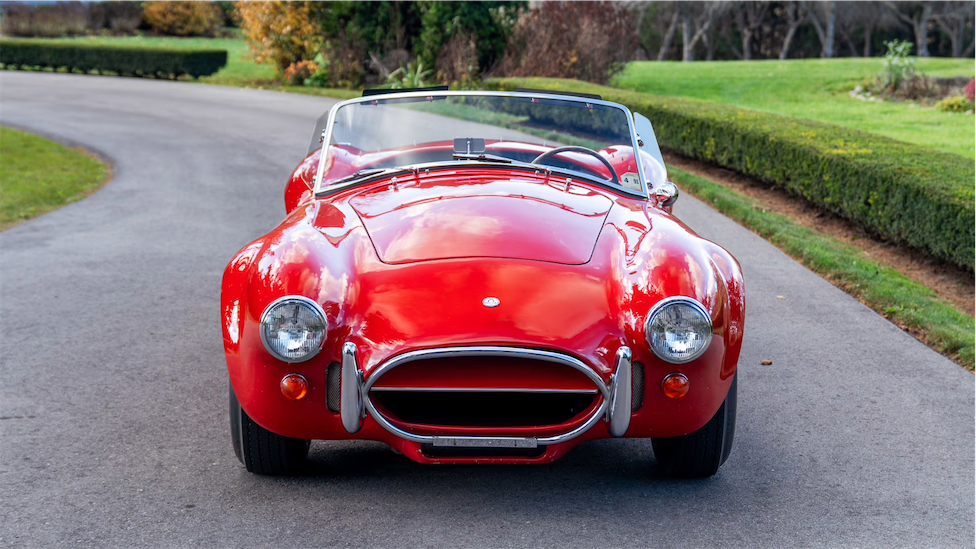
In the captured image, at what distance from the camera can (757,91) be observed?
2516cm

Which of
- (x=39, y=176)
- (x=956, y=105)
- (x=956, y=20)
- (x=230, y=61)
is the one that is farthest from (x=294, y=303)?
(x=956, y=20)

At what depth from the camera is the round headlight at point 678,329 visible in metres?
3.19

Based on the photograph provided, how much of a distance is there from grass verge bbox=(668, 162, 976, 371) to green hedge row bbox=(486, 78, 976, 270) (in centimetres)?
45

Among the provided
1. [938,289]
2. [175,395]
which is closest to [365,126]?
[175,395]

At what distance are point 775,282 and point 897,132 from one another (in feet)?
38.5

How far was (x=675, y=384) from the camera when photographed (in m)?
3.22

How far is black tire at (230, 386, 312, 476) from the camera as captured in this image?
11.5 feet

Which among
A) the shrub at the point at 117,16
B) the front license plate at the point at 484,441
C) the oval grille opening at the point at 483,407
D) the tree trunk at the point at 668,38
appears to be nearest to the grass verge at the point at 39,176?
the oval grille opening at the point at 483,407

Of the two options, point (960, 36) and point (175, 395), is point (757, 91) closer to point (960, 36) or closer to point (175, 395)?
point (175, 395)

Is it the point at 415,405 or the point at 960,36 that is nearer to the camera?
the point at 415,405

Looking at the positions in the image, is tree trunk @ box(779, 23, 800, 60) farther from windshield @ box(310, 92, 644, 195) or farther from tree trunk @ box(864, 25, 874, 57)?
windshield @ box(310, 92, 644, 195)

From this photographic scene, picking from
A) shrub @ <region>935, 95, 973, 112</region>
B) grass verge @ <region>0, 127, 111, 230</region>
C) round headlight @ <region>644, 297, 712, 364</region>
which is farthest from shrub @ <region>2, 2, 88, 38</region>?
round headlight @ <region>644, 297, 712, 364</region>

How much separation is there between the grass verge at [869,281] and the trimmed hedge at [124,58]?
23647 millimetres

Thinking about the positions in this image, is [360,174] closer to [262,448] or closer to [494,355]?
[262,448]
